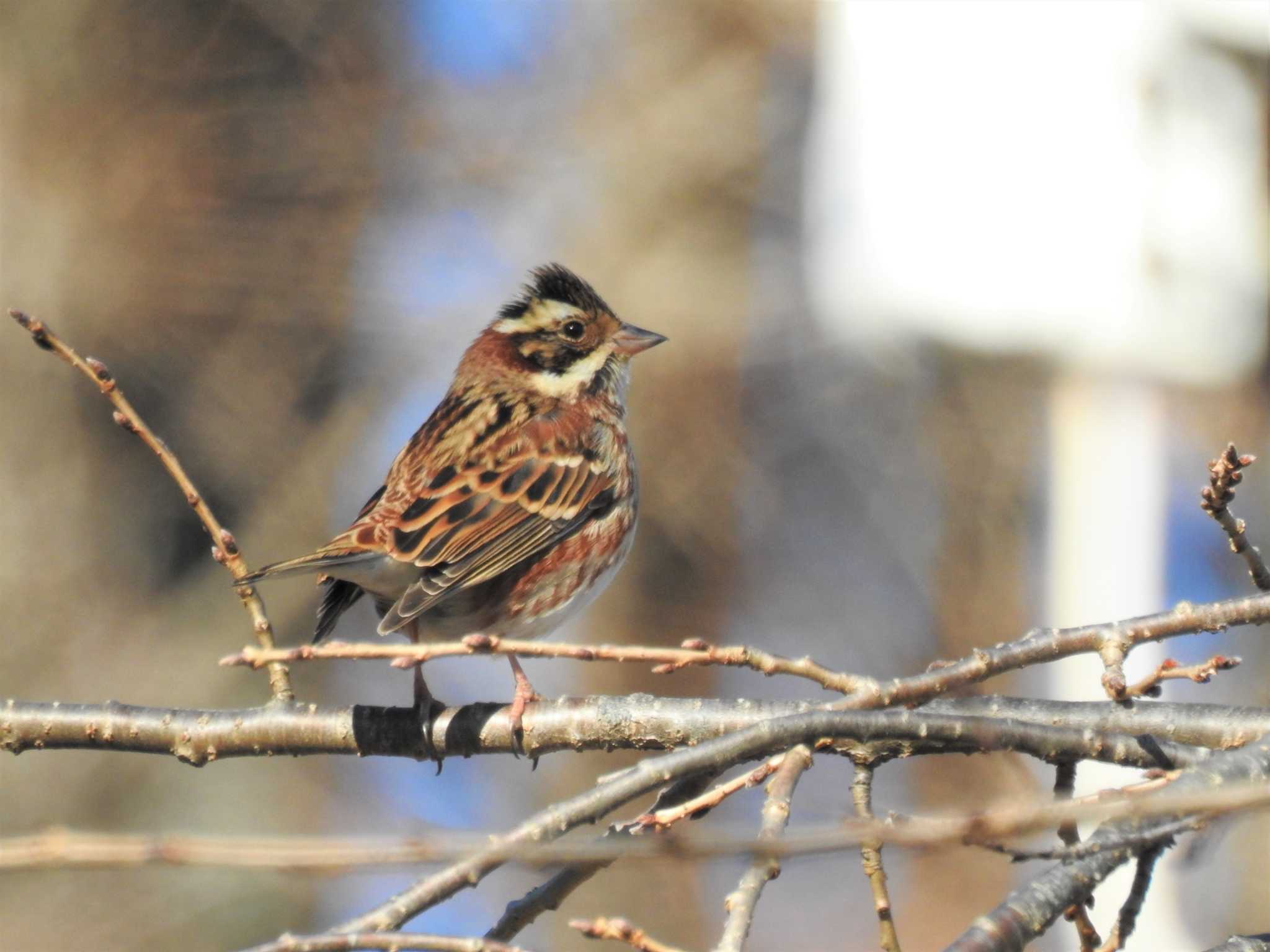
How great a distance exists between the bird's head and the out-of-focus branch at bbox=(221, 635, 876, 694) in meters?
3.06

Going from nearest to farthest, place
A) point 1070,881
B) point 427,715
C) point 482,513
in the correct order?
point 1070,881, point 427,715, point 482,513

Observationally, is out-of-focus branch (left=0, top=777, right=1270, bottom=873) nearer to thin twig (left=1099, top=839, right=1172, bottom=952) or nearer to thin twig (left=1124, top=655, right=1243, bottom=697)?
thin twig (left=1099, top=839, right=1172, bottom=952)

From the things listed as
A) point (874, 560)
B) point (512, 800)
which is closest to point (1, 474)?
point (512, 800)

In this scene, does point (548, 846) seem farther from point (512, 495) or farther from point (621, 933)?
point (512, 495)

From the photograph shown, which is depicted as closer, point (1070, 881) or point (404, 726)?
point (1070, 881)

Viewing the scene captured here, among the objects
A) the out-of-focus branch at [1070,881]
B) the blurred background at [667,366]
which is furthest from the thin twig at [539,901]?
the blurred background at [667,366]

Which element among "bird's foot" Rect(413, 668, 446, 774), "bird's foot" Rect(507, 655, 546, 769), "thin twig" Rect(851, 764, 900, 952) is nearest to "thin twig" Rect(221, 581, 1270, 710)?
"thin twig" Rect(851, 764, 900, 952)

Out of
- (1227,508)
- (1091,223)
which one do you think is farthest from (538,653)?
(1091,223)

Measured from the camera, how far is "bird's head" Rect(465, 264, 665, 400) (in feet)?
18.5

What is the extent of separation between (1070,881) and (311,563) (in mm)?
2225

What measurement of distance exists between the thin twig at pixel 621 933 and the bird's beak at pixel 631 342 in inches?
130

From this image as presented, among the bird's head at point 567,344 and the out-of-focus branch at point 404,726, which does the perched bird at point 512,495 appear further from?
the out-of-focus branch at point 404,726

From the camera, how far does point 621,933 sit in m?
2.44

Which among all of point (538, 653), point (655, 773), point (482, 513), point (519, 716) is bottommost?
point (655, 773)
